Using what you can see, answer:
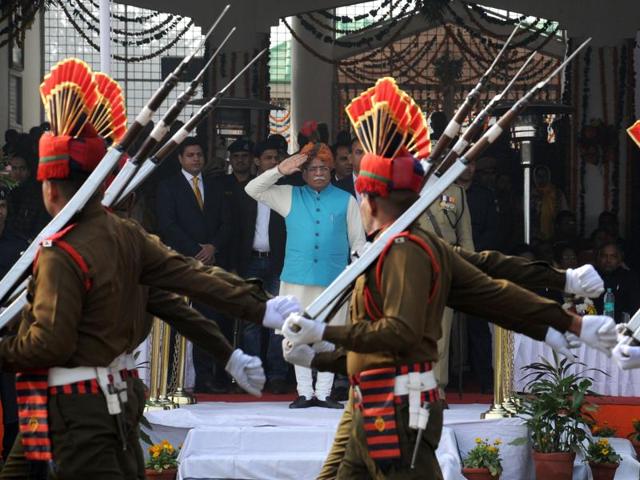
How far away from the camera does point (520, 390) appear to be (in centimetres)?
1127

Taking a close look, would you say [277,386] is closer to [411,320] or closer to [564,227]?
[564,227]

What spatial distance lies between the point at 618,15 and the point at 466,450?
8.07 metres

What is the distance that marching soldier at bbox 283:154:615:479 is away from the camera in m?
5.93

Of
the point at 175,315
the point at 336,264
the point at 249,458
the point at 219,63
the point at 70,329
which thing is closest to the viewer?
the point at 70,329

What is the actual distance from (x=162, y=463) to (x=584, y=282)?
4107 mm

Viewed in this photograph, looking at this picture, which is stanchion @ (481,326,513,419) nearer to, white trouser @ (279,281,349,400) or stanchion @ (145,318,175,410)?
white trouser @ (279,281,349,400)

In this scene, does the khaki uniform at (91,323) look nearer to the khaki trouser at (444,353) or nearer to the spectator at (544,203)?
the khaki trouser at (444,353)

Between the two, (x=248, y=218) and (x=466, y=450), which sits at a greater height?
(x=248, y=218)

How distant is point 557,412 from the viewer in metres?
10.1

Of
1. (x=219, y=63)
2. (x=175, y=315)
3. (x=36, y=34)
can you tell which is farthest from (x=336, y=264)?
(x=36, y=34)

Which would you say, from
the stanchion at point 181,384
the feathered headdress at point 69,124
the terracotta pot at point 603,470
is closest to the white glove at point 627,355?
the feathered headdress at point 69,124

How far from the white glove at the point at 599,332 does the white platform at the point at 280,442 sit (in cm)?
348

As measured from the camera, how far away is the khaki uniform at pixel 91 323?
572cm

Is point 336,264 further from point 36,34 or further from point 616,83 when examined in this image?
point 36,34
